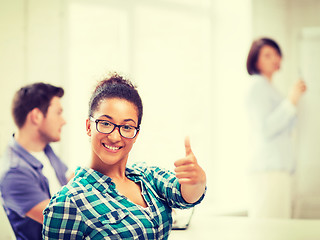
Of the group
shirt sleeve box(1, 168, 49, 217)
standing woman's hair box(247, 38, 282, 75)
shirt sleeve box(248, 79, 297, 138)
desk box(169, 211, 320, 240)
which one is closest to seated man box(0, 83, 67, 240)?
shirt sleeve box(1, 168, 49, 217)

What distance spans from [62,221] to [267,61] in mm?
2553

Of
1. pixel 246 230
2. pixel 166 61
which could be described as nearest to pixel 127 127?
pixel 246 230

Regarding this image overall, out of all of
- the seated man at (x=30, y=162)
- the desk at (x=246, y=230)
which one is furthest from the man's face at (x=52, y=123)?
the desk at (x=246, y=230)

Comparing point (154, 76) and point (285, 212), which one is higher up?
point (154, 76)

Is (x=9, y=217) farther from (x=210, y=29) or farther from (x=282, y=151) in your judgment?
(x=210, y=29)

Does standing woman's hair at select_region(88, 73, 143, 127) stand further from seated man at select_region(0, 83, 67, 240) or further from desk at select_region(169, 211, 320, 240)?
seated man at select_region(0, 83, 67, 240)

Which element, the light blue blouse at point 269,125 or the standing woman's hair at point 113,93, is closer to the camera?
the standing woman's hair at point 113,93

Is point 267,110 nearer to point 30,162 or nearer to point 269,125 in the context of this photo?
point 269,125

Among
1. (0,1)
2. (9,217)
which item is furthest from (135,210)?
(0,1)

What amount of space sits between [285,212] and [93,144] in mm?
2271

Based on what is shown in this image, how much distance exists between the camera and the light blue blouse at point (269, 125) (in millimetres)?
2809

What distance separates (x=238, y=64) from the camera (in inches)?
153

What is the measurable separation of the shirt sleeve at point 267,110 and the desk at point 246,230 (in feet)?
3.96

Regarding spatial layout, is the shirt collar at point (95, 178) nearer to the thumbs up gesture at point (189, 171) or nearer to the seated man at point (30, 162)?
the thumbs up gesture at point (189, 171)
